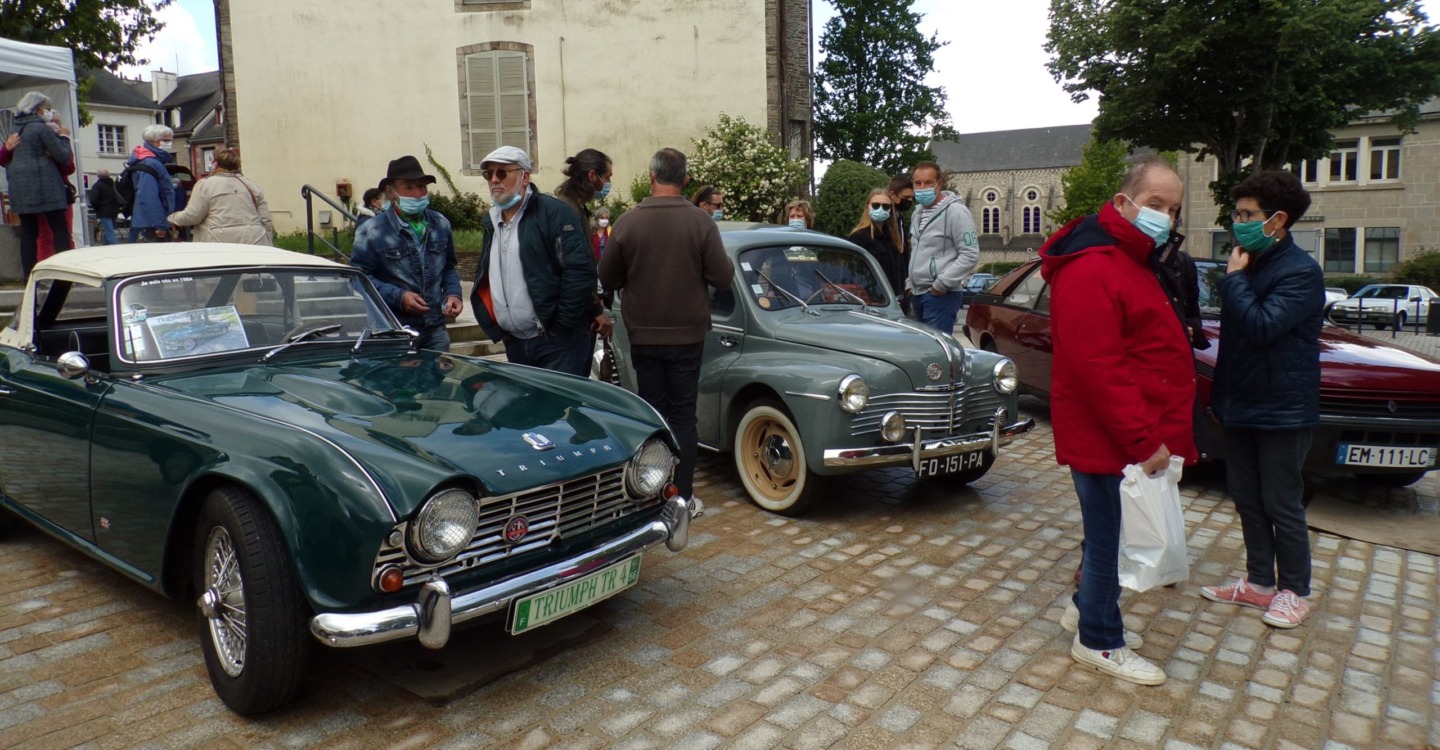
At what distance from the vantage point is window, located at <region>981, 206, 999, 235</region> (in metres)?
88.5

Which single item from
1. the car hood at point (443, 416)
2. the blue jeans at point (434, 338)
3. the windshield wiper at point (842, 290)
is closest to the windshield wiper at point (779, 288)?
the windshield wiper at point (842, 290)

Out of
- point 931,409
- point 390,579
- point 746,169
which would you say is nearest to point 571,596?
point 390,579

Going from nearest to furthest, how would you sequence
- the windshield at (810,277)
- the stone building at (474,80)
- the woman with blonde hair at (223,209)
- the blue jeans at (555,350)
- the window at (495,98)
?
the blue jeans at (555,350) < the windshield at (810,277) < the woman with blonde hair at (223,209) < the stone building at (474,80) < the window at (495,98)

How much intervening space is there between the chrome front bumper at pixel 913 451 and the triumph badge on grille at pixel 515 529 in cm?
234

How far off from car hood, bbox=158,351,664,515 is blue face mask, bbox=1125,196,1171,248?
1925mm

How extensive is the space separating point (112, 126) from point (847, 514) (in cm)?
6739

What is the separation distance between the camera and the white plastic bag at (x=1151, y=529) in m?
3.49

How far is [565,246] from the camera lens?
5.35 meters

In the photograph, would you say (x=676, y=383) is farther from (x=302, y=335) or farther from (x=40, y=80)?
(x=40, y=80)

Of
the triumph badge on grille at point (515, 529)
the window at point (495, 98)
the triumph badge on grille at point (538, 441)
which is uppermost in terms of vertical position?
the window at point (495, 98)

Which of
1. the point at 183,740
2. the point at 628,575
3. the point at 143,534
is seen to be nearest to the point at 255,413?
the point at 143,534

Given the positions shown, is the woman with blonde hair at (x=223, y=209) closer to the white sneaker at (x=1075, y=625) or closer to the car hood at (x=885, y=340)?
the car hood at (x=885, y=340)

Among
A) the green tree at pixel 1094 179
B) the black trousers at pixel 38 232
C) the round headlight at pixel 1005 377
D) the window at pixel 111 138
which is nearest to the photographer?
the round headlight at pixel 1005 377

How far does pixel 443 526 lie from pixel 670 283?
2.30m
